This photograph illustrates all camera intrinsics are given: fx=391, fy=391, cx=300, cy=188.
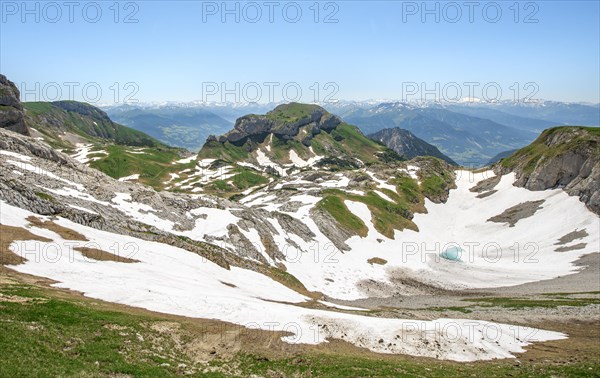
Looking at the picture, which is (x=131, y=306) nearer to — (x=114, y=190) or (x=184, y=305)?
(x=184, y=305)

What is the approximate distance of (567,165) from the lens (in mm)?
139250

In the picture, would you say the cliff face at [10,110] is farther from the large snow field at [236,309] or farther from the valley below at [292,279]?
the large snow field at [236,309]

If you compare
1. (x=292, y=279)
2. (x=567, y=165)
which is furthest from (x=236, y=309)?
(x=567, y=165)

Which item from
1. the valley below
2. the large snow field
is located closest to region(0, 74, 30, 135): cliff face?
the valley below

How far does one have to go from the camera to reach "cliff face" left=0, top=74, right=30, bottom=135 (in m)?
145

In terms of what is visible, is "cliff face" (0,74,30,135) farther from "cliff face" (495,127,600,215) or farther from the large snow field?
"cliff face" (495,127,600,215)

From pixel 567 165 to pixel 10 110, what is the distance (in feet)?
675

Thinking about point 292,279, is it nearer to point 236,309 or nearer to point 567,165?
point 236,309

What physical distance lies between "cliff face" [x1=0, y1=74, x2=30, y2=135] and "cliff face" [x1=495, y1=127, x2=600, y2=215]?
195 metres

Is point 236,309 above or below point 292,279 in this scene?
above

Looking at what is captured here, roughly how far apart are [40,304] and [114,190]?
52.1 meters

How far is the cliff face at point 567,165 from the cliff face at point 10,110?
19465 cm

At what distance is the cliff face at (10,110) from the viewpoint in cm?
14462

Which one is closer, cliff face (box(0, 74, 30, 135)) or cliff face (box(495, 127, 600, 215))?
cliff face (box(495, 127, 600, 215))
